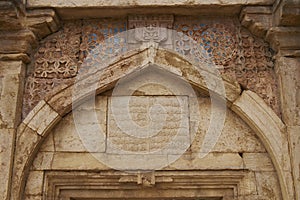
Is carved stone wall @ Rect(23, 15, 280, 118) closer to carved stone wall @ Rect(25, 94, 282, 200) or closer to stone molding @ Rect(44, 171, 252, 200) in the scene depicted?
carved stone wall @ Rect(25, 94, 282, 200)

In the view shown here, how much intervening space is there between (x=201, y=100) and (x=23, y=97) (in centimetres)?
156

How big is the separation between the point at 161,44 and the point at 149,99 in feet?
1.71

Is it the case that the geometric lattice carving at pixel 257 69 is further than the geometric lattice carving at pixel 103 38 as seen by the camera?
No

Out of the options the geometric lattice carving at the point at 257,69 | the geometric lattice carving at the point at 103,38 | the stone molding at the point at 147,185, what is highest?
the geometric lattice carving at the point at 103,38

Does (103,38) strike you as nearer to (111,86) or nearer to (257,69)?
(111,86)

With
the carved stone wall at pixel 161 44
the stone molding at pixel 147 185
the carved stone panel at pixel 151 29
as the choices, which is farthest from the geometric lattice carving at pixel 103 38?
the stone molding at pixel 147 185

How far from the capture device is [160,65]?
12.2ft

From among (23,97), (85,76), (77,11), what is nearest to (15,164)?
(23,97)

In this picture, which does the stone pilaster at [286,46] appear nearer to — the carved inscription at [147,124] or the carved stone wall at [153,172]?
the carved stone wall at [153,172]

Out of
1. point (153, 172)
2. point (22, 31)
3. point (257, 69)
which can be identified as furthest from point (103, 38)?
point (257, 69)

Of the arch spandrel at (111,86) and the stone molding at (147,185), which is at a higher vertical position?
the arch spandrel at (111,86)

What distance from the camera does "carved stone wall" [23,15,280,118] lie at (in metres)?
3.73

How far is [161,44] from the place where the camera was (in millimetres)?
3836

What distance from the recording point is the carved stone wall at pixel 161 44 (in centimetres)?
373
